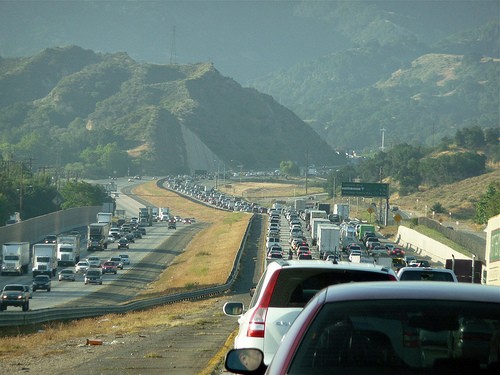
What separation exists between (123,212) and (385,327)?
13204cm

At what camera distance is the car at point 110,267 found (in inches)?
2813

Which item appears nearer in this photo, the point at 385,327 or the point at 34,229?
the point at 385,327

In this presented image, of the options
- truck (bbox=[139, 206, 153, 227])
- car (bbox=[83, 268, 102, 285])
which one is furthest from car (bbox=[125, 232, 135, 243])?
car (bbox=[83, 268, 102, 285])

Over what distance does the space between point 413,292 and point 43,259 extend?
6383 cm

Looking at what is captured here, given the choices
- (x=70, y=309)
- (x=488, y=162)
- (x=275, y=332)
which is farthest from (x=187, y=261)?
(x=488, y=162)

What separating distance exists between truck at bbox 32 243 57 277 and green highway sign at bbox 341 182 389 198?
52.9 meters

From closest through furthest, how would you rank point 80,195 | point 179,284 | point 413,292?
point 413,292 < point 179,284 < point 80,195

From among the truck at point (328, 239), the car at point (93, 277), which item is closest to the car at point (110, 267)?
the car at point (93, 277)

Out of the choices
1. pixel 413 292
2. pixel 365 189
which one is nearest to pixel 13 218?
pixel 365 189

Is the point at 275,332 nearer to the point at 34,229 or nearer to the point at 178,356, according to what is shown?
the point at 178,356

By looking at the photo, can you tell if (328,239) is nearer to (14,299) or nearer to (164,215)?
(14,299)

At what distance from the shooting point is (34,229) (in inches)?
3782

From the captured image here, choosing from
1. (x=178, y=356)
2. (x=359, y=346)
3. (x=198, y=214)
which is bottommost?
(x=198, y=214)

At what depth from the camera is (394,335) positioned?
6.52 metres
